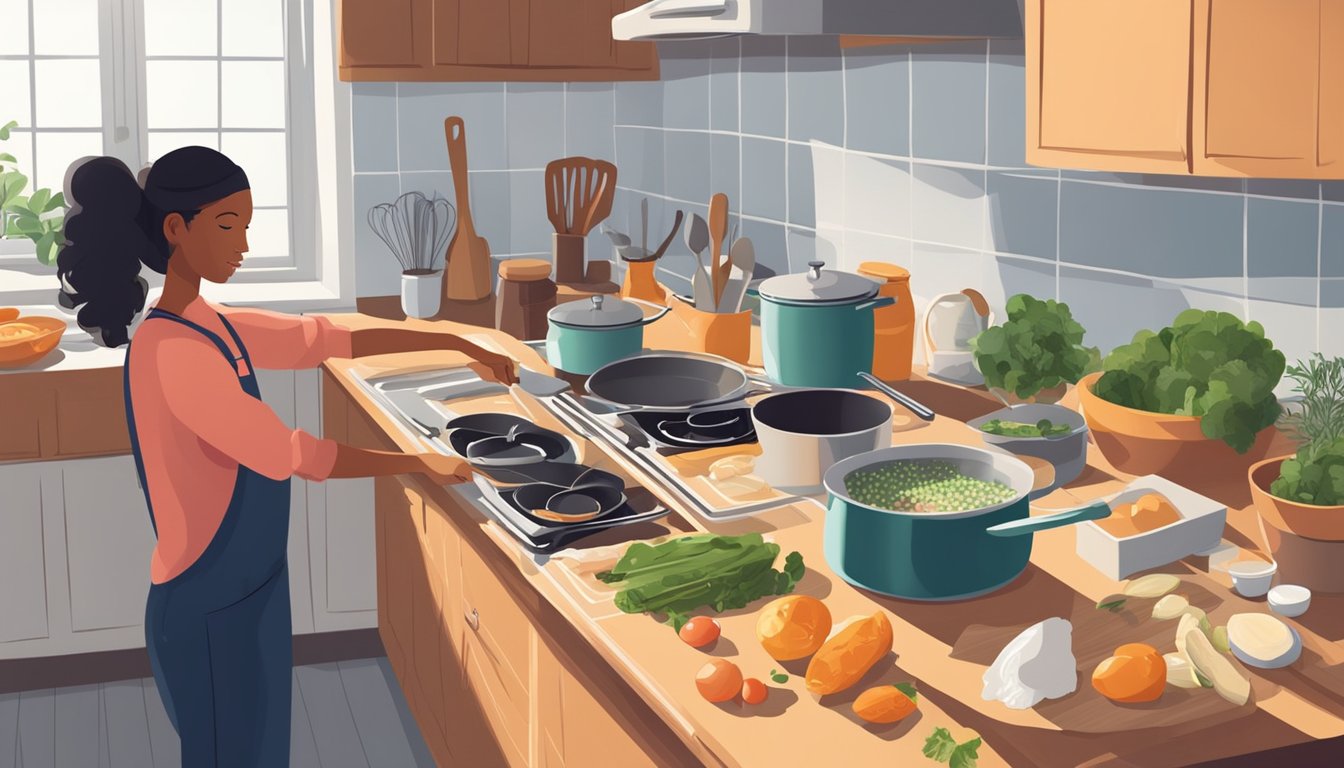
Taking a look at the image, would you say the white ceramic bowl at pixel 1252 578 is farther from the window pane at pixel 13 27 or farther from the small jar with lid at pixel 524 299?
the window pane at pixel 13 27

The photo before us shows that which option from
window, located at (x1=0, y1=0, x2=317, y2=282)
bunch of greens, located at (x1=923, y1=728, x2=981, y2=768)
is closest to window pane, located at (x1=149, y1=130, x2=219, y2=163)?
window, located at (x1=0, y1=0, x2=317, y2=282)

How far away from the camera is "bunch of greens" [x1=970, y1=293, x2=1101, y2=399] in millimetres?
2023

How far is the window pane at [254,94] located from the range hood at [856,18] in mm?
2064

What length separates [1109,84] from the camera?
66.5 inches

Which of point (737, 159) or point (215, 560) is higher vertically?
point (737, 159)

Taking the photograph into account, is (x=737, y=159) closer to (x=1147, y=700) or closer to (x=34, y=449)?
(x=34, y=449)

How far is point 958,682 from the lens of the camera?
129cm

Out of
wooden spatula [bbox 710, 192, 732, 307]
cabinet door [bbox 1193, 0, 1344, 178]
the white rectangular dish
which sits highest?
cabinet door [bbox 1193, 0, 1344, 178]

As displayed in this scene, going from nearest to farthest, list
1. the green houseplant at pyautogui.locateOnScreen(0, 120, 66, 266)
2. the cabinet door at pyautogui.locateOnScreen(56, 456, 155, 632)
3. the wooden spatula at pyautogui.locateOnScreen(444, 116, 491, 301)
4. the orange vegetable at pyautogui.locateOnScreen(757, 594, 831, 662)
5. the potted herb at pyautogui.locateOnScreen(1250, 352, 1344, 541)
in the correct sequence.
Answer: the orange vegetable at pyautogui.locateOnScreen(757, 594, 831, 662), the potted herb at pyautogui.locateOnScreen(1250, 352, 1344, 541), the cabinet door at pyautogui.locateOnScreen(56, 456, 155, 632), the wooden spatula at pyautogui.locateOnScreen(444, 116, 491, 301), the green houseplant at pyautogui.locateOnScreen(0, 120, 66, 266)

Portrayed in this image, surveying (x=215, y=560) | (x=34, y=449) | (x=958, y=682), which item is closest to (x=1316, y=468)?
(x=958, y=682)

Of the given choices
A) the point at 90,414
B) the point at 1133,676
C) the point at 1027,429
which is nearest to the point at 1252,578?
the point at 1133,676

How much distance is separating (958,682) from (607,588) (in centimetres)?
45

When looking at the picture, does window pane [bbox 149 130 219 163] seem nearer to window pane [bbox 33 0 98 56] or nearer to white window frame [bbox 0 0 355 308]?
white window frame [bbox 0 0 355 308]

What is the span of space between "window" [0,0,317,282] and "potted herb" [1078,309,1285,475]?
2.71m
